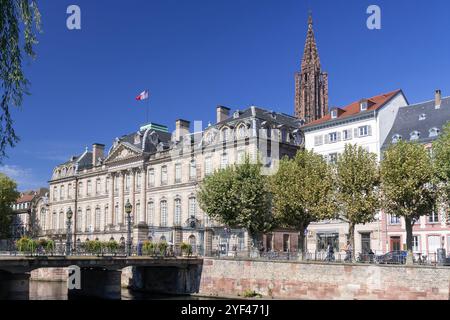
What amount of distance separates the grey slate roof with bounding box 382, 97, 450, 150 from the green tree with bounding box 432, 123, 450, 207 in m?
11.7

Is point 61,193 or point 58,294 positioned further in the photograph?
point 61,193

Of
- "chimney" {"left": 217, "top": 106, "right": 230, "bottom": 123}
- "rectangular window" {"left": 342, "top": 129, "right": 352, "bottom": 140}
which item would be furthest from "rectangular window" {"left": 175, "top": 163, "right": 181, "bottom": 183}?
"rectangular window" {"left": 342, "top": 129, "right": 352, "bottom": 140}

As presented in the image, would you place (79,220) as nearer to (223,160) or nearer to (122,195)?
(122,195)

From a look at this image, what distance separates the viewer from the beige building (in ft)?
198

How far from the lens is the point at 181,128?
7500 cm

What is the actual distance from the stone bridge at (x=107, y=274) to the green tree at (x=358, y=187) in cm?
1418

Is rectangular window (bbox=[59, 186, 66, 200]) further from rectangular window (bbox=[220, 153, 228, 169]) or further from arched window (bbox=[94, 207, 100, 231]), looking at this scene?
rectangular window (bbox=[220, 153, 228, 169])

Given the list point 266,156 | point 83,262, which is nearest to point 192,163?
point 266,156

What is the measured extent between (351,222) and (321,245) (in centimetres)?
1551

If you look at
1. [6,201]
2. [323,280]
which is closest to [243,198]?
[323,280]

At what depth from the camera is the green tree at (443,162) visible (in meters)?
37.7

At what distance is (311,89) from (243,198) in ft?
230
